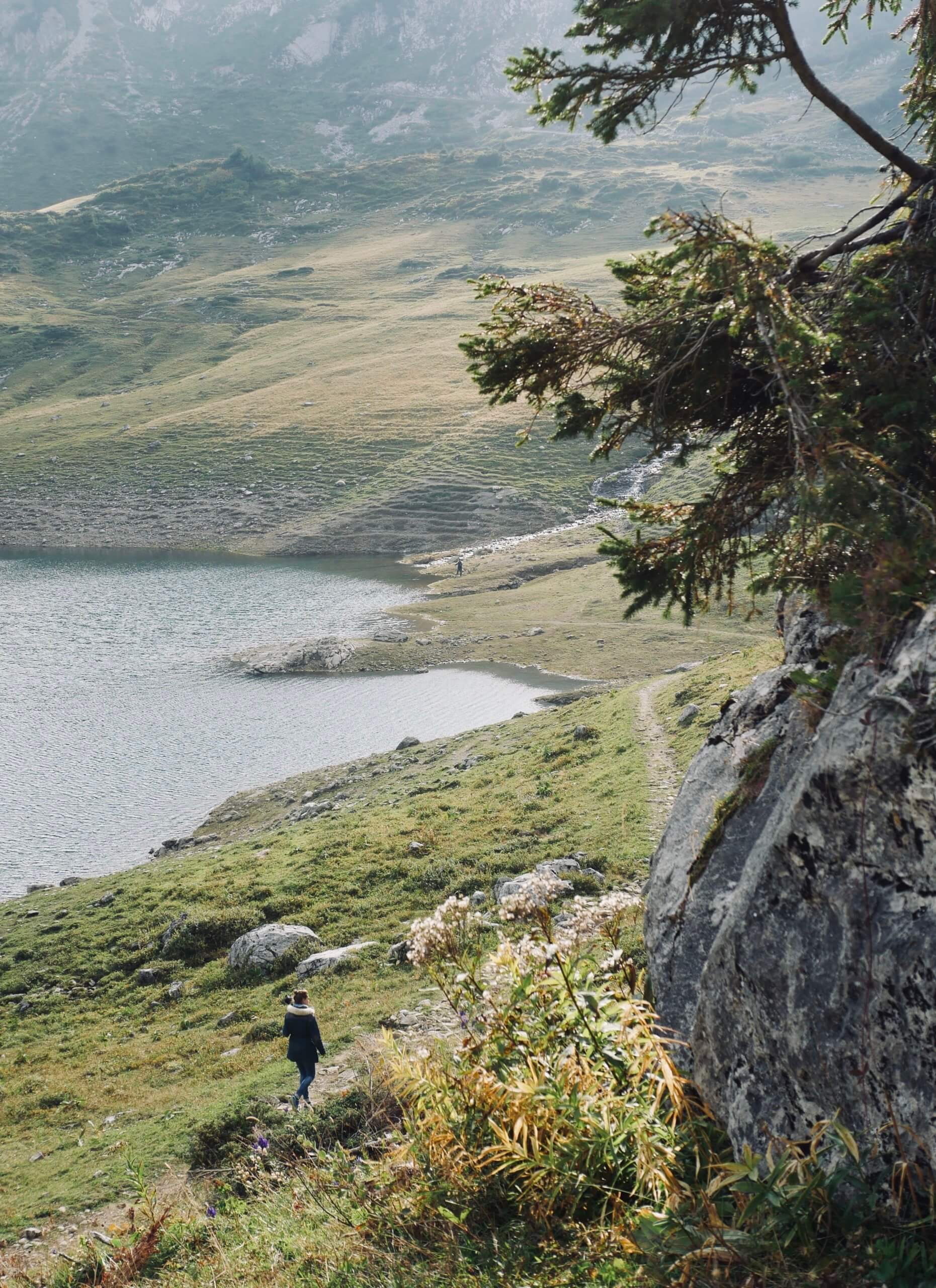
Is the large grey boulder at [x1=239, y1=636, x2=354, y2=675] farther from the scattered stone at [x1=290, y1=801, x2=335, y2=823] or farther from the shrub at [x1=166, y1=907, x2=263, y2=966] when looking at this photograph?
the shrub at [x1=166, y1=907, x2=263, y2=966]

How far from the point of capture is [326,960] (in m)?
22.1

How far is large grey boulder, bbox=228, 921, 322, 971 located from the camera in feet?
78.3

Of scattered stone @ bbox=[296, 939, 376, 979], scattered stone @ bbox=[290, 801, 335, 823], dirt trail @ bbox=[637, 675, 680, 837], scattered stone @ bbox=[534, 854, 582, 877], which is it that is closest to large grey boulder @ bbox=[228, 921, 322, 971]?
scattered stone @ bbox=[296, 939, 376, 979]

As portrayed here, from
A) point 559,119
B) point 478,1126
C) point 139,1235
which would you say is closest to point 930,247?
point 559,119

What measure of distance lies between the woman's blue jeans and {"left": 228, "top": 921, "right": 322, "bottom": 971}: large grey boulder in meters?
9.20

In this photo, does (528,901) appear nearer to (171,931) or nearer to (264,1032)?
(264,1032)

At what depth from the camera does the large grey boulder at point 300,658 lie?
71.5 meters

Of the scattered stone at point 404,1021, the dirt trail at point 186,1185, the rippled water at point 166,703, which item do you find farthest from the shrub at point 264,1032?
the rippled water at point 166,703

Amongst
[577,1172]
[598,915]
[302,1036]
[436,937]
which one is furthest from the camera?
[302,1036]

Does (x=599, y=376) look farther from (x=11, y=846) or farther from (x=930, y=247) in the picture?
(x=11, y=846)

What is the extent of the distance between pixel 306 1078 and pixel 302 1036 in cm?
69

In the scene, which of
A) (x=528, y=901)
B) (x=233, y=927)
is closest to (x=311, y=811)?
(x=233, y=927)

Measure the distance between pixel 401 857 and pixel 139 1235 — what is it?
18.8 m

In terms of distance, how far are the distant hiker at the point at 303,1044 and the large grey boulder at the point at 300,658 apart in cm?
5730
